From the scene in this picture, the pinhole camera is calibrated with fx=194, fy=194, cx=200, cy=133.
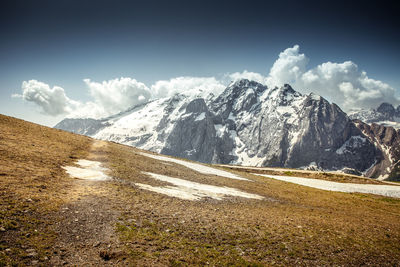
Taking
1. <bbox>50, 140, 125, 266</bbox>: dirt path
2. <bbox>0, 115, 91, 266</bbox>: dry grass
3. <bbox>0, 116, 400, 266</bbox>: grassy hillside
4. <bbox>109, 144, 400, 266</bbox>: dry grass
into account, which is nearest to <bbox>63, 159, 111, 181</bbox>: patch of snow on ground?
<bbox>0, 115, 91, 266</bbox>: dry grass

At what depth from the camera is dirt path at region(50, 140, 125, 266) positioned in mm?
8039

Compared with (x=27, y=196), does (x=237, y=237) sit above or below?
below

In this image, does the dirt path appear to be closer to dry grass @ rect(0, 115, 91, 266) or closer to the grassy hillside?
the grassy hillside

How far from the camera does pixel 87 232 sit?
10016 millimetres

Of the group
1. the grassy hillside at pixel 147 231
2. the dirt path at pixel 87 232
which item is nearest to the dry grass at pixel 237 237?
the grassy hillside at pixel 147 231

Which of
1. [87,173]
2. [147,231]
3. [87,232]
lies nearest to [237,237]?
[147,231]

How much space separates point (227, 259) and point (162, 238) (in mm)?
3587

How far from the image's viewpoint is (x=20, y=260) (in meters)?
7.21

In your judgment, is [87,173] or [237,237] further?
[87,173]

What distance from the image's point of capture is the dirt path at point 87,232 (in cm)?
804

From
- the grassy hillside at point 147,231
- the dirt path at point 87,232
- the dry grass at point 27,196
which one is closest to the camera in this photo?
the dry grass at point 27,196

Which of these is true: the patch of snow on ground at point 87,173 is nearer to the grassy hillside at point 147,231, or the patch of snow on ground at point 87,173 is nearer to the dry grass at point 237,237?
the grassy hillside at point 147,231

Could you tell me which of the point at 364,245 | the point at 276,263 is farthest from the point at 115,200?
the point at 364,245

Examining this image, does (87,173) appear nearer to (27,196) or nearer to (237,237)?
(27,196)
